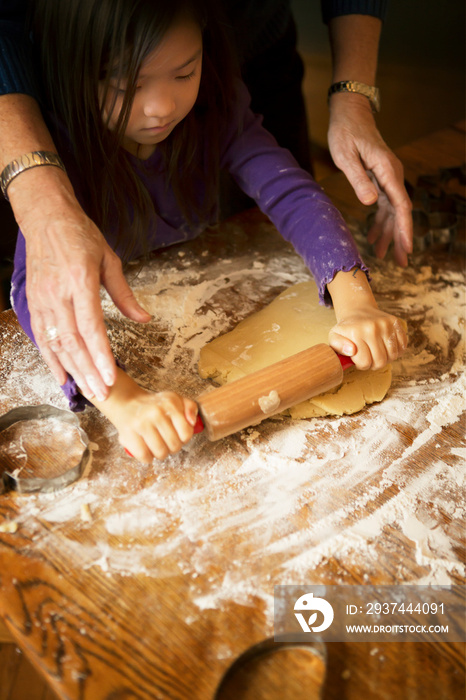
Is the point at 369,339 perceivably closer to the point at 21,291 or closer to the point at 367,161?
the point at 367,161

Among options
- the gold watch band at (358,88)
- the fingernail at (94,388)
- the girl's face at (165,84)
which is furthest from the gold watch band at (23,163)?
the gold watch band at (358,88)

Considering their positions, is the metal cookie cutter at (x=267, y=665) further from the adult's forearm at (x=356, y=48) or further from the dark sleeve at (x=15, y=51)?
the adult's forearm at (x=356, y=48)

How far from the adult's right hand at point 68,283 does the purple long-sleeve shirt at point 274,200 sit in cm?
24

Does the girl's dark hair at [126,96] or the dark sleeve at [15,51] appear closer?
the girl's dark hair at [126,96]

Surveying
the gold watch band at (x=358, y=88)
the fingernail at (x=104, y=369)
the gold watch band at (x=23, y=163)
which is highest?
the gold watch band at (x=23, y=163)

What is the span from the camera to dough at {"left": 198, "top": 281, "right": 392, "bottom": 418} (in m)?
1.10

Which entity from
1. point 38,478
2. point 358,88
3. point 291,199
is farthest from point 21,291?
point 358,88

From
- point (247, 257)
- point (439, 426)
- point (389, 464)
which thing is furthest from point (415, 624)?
point (247, 257)

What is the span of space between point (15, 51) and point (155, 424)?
0.74m

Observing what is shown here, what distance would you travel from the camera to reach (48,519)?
0.91 m

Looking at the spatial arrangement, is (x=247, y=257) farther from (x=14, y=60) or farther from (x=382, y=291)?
(x=14, y=60)

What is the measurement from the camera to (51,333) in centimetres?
91

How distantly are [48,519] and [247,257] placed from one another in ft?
2.74

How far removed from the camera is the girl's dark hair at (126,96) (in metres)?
0.93
